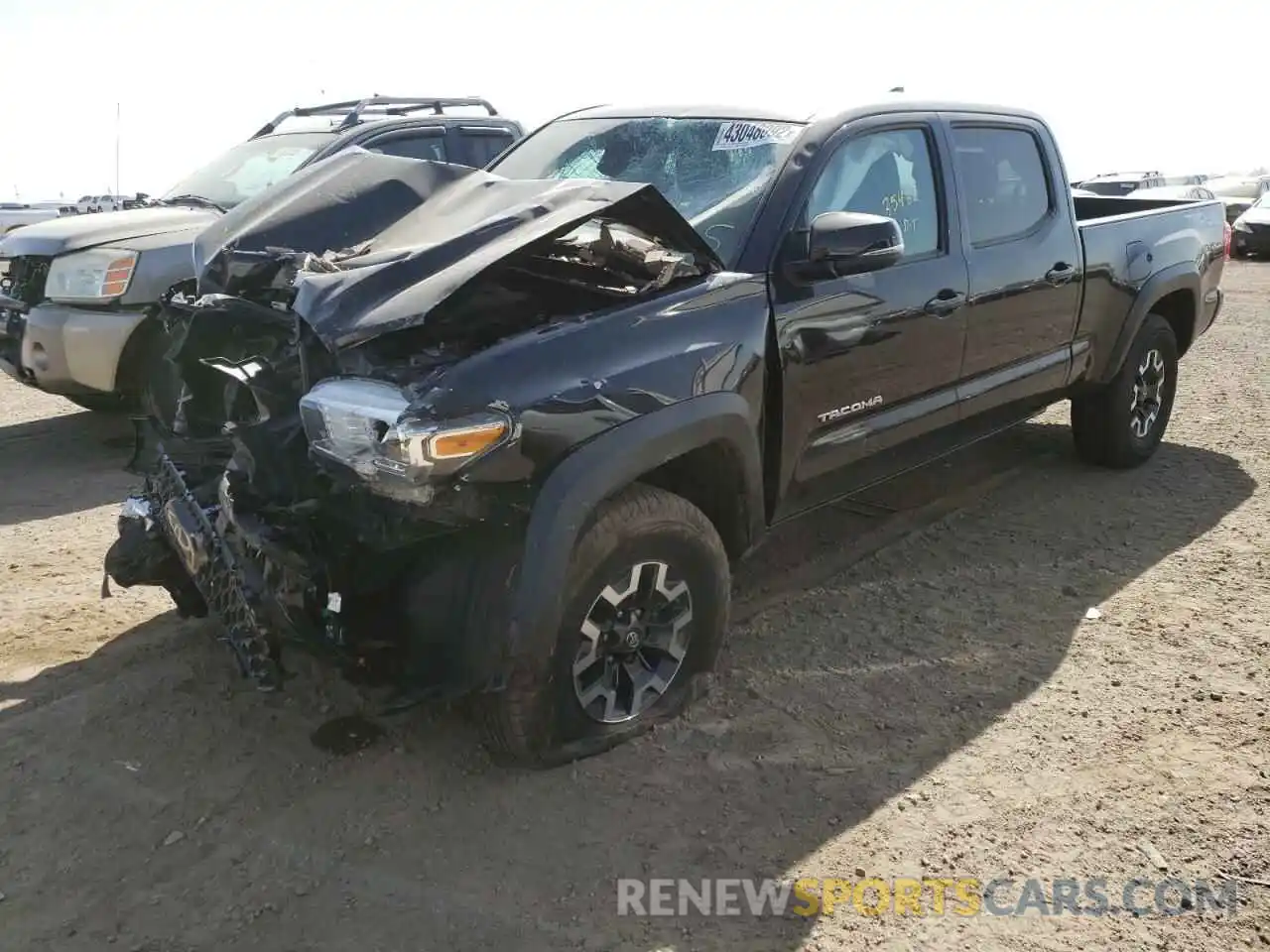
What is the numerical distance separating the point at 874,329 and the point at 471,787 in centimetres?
207

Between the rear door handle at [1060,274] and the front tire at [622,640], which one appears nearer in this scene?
the front tire at [622,640]

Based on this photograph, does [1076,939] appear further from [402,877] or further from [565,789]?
[402,877]

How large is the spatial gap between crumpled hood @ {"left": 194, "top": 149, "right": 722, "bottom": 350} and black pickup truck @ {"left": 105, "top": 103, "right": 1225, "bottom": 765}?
0.01 m

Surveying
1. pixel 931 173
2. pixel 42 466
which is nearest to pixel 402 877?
pixel 931 173

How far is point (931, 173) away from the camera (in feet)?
14.1

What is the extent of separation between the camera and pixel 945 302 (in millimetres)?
4188

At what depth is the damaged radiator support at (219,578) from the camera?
9.50ft

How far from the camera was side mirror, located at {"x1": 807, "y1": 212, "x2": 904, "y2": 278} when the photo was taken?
11.1 feet

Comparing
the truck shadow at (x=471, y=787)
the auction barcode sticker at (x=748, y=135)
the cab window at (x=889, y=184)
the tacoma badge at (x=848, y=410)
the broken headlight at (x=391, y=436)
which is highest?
the auction barcode sticker at (x=748, y=135)

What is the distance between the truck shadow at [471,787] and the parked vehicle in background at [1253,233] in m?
19.0

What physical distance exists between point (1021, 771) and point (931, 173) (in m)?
2.33

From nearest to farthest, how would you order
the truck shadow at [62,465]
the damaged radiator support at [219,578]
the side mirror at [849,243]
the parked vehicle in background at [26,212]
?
the damaged radiator support at [219,578], the side mirror at [849,243], the truck shadow at [62,465], the parked vehicle in background at [26,212]

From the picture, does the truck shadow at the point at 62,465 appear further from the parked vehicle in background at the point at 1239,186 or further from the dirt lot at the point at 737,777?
the parked vehicle in background at the point at 1239,186

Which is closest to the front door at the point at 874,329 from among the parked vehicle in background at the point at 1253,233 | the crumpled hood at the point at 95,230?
the crumpled hood at the point at 95,230
